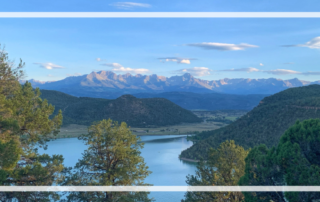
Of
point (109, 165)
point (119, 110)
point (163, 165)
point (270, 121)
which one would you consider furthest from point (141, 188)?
point (119, 110)

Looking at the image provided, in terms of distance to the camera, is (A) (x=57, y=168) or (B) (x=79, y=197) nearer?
(A) (x=57, y=168)

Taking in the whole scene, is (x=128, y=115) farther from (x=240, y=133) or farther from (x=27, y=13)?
(x=27, y=13)

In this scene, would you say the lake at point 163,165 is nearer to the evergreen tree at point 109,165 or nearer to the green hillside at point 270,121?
the green hillside at point 270,121

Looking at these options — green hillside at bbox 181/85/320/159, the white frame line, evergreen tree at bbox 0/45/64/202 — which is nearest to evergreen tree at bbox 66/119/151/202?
the white frame line

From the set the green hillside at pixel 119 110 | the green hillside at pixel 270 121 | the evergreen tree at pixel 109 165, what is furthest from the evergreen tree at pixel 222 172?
the green hillside at pixel 119 110

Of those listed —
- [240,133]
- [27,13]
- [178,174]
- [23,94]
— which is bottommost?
[178,174]

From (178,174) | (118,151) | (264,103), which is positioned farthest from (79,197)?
(264,103)

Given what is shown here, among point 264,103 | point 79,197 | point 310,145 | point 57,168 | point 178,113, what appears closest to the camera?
point 310,145
